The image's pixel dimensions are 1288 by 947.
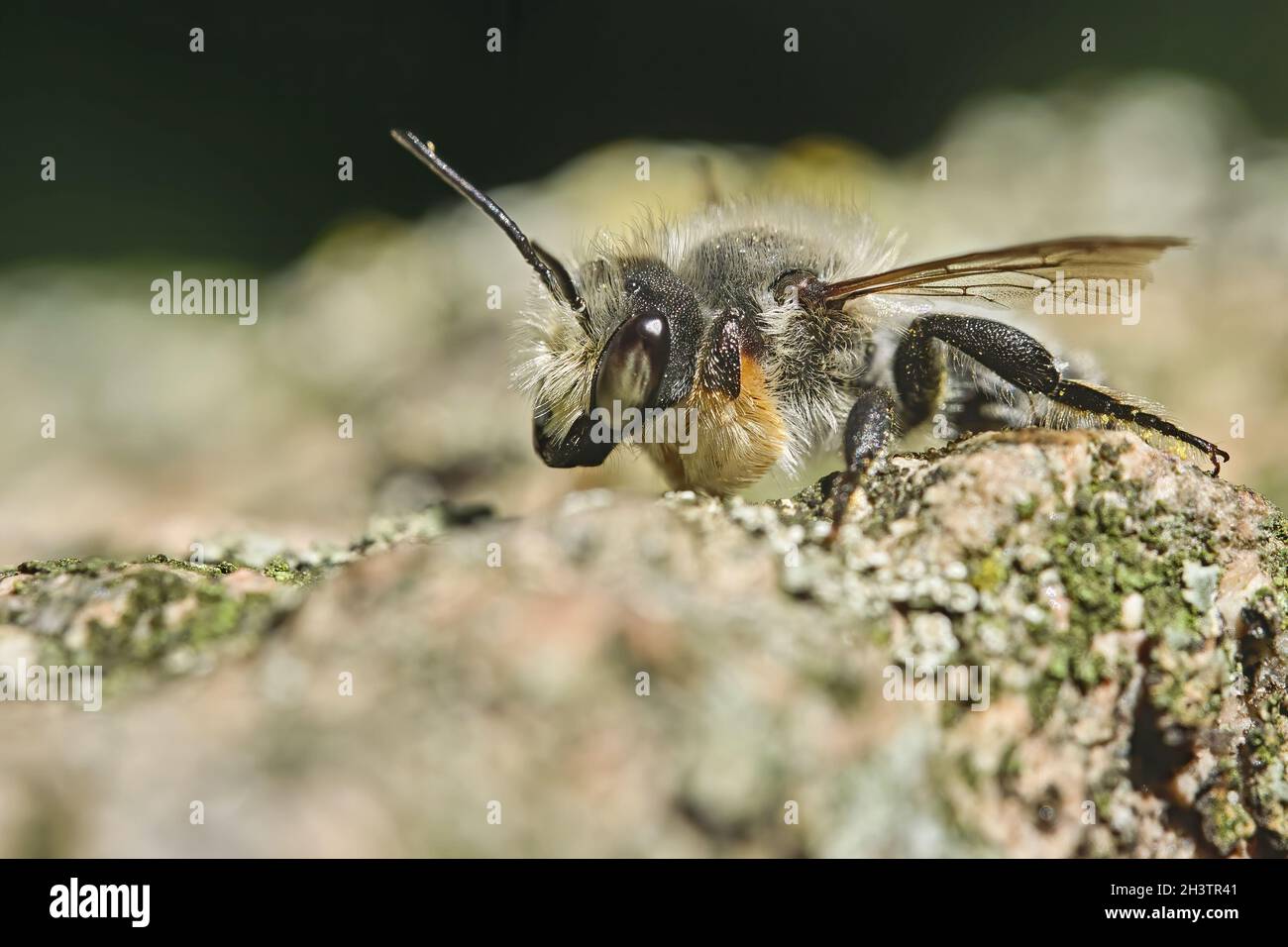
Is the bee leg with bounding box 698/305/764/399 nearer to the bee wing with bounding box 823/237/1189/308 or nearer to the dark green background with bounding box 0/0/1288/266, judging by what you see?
the bee wing with bounding box 823/237/1189/308

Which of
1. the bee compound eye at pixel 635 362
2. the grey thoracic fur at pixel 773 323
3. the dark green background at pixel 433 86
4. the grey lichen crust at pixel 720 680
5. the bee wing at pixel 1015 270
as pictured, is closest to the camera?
the grey lichen crust at pixel 720 680

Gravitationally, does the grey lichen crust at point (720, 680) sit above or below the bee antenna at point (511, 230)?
below

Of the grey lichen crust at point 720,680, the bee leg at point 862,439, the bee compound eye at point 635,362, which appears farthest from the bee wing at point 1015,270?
the bee compound eye at point 635,362

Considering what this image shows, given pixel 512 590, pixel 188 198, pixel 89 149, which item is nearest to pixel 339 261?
pixel 188 198

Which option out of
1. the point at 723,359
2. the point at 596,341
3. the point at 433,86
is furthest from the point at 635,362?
the point at 433,86

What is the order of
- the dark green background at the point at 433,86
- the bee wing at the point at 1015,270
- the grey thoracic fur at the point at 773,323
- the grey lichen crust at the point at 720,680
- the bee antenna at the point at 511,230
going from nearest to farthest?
1. the grey lichen crust at the point at 720,680
2. the bee wing at the point at 1015,270
3. the bee antenna at the point at 511,230
4. the grey thoracic fur at the point at 773,323
5. the dark green background at the point at 433,86

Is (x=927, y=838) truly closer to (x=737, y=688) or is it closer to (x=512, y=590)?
(x=737, y=688)

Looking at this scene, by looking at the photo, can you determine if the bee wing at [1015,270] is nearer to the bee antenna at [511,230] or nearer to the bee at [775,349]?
the bee at [775,349]
